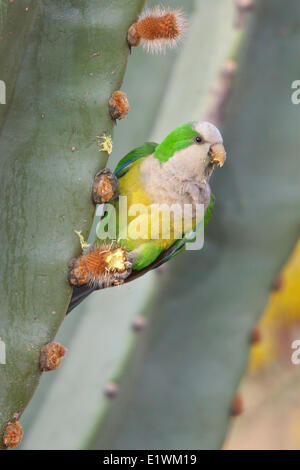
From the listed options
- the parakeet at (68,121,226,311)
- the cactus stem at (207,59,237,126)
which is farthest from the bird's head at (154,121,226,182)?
the cactus stem at (207,59,237,126)

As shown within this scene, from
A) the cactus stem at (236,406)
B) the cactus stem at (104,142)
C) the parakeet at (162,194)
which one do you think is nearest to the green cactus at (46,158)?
the cactus stem at (104,142)

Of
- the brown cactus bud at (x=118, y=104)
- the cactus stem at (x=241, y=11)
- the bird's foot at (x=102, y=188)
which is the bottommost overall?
the bird's foot at (x=102, y=188)

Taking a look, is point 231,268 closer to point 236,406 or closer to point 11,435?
point 236,406

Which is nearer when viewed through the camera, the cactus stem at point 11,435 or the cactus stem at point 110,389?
the cactus stem at point 11,435

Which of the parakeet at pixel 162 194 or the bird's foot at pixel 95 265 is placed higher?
the parakeet at pixel 162 194

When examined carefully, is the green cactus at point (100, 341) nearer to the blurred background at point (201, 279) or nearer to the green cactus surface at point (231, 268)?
the blurred background at point (201, 279)

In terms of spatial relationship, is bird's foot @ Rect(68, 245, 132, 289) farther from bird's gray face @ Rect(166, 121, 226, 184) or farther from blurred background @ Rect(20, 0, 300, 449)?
blurred background @ Rect(20, 0, 300, 449)

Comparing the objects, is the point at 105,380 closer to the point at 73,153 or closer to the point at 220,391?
the point at 220,391
